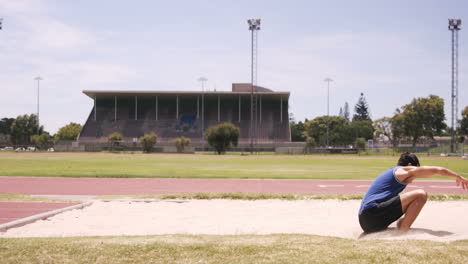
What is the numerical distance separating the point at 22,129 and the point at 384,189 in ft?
409

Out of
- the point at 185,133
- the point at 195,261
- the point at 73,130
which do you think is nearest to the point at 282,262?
the point at 195,261

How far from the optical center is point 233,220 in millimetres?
9211

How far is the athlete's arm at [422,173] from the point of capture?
6.16 m

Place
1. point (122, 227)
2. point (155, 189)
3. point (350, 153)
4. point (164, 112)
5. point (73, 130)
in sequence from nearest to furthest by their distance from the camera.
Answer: point (122, 227)
point (155, 189)
point (350, 153)
point (164, 112)
point (73, 130)

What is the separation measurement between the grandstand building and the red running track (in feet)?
274

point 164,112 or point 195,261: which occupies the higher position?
point 164,112

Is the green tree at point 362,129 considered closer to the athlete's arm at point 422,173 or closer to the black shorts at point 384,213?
the black shorts at point 384,213

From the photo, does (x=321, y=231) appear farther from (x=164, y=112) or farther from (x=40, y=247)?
(x=164, y=112)

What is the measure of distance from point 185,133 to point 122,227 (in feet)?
319

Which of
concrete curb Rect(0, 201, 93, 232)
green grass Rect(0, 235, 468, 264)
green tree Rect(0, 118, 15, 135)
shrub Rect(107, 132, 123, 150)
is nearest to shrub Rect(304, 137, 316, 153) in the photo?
shrub Rect(107, 132, 123, 150)

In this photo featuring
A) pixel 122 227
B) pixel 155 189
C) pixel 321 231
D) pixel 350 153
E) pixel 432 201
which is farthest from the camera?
pixel 350 153

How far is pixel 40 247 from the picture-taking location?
5.62 metres

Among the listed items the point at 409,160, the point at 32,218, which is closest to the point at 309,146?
→ the point at 32,218

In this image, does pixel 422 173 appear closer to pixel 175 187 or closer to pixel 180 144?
pixel 175 187
